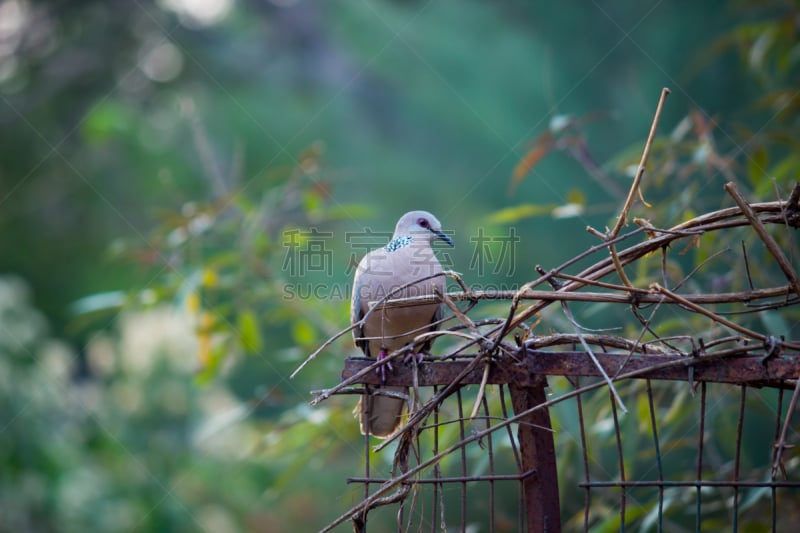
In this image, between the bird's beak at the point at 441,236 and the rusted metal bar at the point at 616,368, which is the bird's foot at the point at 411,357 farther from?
the bird's beak at the point at 441,236

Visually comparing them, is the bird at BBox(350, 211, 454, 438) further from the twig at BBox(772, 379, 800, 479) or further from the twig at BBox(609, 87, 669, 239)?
the twig at BBox(772, 379, 800, 479)

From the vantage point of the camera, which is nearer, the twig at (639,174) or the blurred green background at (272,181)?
the twig at (639,174)

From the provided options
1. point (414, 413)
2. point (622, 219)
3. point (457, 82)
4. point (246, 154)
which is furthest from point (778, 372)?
point (246, 154)

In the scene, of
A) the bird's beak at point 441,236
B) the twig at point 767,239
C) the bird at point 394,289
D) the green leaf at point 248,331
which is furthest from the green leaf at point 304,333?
the twig at point 767,239

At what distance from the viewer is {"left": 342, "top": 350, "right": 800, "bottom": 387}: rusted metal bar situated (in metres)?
1.02

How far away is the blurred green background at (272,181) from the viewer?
267cm

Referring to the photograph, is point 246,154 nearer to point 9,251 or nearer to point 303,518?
point 9,251

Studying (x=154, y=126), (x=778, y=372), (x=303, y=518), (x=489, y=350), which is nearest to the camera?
(x=778, y=372)

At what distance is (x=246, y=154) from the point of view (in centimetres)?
511

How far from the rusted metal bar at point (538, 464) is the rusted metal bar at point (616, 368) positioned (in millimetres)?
32

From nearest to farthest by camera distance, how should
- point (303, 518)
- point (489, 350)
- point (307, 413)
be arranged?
point (489, 350) → point (307, 413) → point (303, 518)

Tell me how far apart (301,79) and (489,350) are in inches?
178

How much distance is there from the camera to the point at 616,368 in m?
1.10
